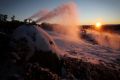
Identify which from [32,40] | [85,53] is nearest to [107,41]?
[85,53]

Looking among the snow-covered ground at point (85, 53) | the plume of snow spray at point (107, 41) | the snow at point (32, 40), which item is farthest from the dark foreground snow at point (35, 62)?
the plume of snow spray at point (107, 41)

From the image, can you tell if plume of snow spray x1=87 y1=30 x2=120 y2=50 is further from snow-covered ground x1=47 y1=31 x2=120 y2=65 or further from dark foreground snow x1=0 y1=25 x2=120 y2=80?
dark foreground snow x1=0 y1=25 x2=120 y2=80

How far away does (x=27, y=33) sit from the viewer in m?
8.88

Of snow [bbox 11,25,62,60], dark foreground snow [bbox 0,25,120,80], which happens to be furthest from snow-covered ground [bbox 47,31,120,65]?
snow [bbox 11,25,62,60]

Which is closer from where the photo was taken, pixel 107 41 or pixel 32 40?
pixel 32 40

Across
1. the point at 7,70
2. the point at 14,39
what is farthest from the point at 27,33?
the point at 7,70

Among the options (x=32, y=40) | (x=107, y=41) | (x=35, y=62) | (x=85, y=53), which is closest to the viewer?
(x=35, y=62)

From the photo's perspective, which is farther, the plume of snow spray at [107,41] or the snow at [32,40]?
the plume of snow spray at [107,41]

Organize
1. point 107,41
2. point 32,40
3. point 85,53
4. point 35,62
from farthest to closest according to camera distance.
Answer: point 107,41, point 85,53, point 32,40, point 35,62

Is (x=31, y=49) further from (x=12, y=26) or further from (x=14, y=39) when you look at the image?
(x=12, y=26)

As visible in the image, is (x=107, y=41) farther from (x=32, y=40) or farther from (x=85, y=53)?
(x=32, y=40)

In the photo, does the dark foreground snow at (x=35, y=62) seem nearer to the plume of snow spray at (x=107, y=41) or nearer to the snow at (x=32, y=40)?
the snow at (x=32, y=40)

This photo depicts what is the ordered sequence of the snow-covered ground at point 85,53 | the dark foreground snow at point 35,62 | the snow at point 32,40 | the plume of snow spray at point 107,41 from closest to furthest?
1. the dark foreground snow at point 35,62
2. the snow at point 32,40
3. the snow-covered ground at point 85,53
4. the plume of snow spray at point 107,41

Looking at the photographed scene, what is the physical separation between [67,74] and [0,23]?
4.91 m
